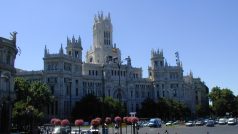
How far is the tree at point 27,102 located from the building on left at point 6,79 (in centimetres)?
421

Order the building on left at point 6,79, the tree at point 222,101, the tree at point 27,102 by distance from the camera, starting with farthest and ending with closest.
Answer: the tree at point 222,101
the tree at point 27,102
the building on left at point 6,79

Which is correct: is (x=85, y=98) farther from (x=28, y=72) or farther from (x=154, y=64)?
(x=154, y=64)

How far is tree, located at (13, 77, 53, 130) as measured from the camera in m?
69.2

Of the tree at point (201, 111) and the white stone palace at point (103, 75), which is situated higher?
the white stone palace at point (103, 75)

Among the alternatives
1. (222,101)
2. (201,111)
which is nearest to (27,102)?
(222,101)

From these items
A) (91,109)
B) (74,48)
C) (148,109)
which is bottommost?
(148,109)

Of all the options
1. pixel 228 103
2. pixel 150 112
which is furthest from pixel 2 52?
pixel 228 103

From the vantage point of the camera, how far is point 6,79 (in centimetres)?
5953

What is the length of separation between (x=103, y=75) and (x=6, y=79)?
59.1 meters

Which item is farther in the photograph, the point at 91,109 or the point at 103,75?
the point at 103,75

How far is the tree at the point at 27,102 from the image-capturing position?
69175 millimetres

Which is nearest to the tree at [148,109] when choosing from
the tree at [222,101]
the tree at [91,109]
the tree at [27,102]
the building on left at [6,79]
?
the tree at [91,109]

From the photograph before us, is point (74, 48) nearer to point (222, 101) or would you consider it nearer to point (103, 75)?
point (103, 75)

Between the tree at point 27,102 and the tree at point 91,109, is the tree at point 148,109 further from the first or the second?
the tree at point 27,102
